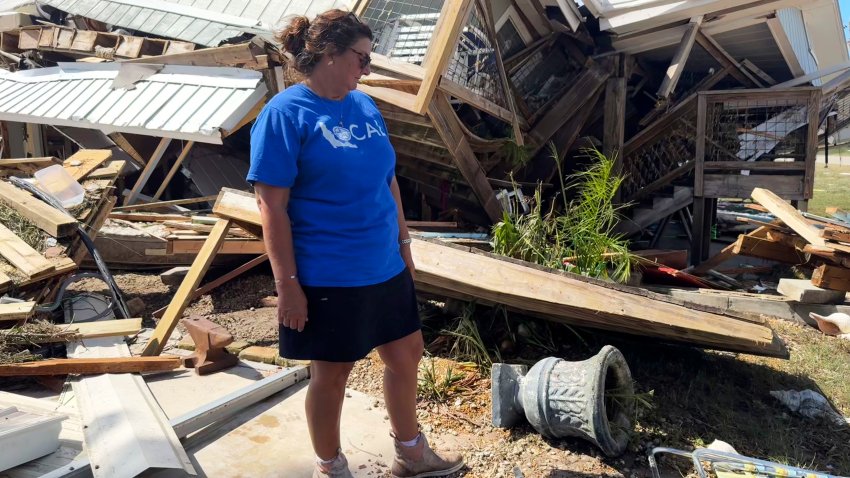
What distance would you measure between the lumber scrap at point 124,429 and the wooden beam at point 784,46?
698 centimetres

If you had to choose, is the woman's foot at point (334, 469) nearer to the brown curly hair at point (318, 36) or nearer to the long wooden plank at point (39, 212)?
the brown curly hair at point (318, 36)

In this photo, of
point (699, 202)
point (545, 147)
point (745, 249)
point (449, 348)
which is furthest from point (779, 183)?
point (449, 348)

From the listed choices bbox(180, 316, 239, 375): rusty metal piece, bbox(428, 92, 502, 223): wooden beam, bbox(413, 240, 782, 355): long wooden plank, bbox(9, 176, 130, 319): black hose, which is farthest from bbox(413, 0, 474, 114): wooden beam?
bbox(9, 176, 130, 319): black hose

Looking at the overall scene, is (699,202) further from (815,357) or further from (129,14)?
(129,14)

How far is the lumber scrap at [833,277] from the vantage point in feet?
17.0

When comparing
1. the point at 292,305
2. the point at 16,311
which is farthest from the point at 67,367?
the point at 292,305

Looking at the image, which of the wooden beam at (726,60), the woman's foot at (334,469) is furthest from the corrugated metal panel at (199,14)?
the woman's foot at (334,469)

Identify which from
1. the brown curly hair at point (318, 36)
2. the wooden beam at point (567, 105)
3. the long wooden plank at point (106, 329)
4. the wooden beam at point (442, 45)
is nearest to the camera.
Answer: the brown curly hair at point (318, 36)

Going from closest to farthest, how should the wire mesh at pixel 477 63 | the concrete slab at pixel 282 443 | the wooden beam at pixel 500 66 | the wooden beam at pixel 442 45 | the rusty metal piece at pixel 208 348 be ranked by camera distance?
the concrete slab at pixel 282 443 → the rusty metal piece at pixel 208 348 → the wooden beam at pixel 442 45 → the wire mesh at pixel 477 63 → the wooden beam at pixel 500 66

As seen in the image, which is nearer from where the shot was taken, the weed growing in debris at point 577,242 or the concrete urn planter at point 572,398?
the concrete urn planter at point 572,398

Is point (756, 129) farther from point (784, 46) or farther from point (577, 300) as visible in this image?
point (577, 300)

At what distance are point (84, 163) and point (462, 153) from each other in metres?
3.57

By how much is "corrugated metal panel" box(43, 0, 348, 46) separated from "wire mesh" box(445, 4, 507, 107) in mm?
2587

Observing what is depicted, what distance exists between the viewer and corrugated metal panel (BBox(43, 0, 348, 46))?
25.3 feet
